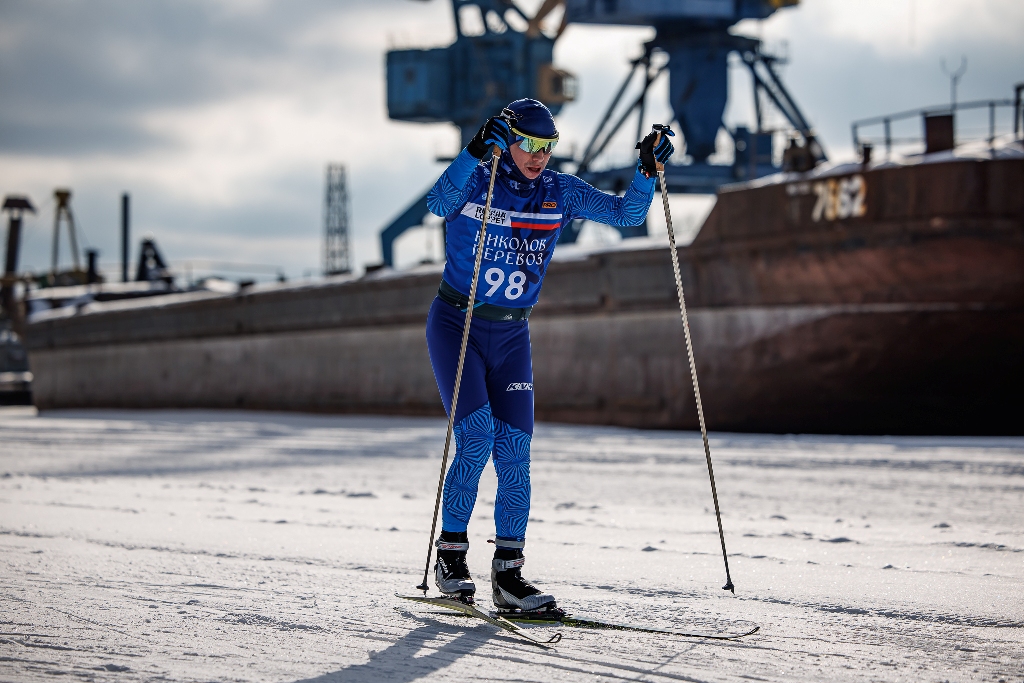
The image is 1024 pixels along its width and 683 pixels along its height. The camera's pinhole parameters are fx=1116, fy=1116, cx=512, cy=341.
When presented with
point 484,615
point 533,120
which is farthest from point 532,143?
point 484,615

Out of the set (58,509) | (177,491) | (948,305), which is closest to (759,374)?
(948,305)

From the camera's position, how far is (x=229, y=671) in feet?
10.7

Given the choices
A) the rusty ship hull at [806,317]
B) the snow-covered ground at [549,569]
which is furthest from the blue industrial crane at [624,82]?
the snow-covered ground at [549,569]

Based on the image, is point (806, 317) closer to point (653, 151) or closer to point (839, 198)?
point (839, 198)

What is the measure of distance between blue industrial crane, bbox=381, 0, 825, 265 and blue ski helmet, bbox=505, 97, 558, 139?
24.3m

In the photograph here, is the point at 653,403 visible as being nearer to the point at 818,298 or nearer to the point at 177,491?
the point at 818,298

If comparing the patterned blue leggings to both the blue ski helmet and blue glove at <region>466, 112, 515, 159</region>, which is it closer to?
blue glove at <region>466, 112, 515, 159</region>

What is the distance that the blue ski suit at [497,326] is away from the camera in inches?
176

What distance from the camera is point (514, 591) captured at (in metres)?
4.26

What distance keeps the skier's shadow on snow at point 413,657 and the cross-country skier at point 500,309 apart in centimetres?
41

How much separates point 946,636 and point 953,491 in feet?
14.6

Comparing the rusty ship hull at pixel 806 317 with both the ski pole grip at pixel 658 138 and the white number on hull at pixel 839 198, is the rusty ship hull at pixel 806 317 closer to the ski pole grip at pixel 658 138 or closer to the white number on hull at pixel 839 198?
the white number on hull at pixel 839 198

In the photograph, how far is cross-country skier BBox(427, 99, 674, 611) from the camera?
4.44 meters

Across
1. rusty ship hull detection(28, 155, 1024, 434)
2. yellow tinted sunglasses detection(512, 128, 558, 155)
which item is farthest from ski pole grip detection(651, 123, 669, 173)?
rusty ship hull detection(28, 155, 1024, 434)
